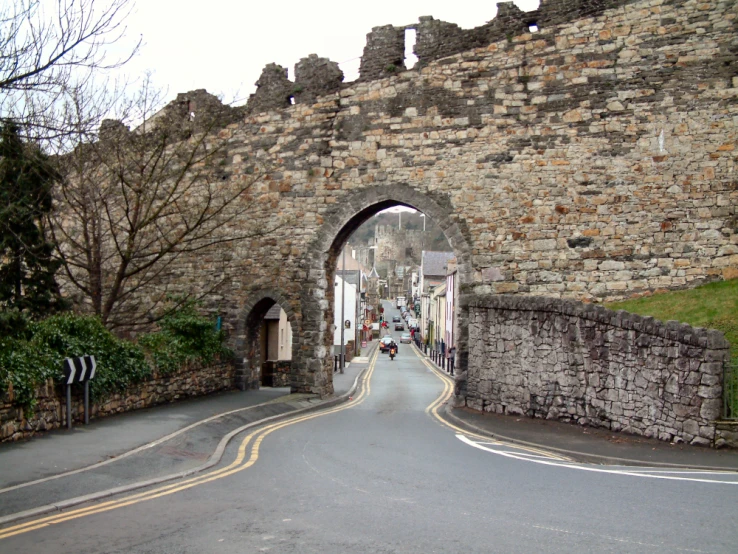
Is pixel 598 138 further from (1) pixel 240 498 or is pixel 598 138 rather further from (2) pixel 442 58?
(1) pixel 240 498

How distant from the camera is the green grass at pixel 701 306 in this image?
12.8m

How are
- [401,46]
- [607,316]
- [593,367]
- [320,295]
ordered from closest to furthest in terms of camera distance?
1. [607,316]
2. [593,367]
3. [401,46]
4. [320,295]

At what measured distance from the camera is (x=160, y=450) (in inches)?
427

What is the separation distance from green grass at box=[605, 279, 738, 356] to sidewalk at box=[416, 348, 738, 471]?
6.25 feet

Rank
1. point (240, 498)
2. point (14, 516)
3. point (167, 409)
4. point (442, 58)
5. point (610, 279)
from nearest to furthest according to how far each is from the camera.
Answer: point (14, 516)
point (240, 498)
point (167, 409)
point (610, 279)
point (442, 58)

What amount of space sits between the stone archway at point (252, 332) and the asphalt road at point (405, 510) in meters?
8.94

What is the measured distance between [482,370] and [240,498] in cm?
988

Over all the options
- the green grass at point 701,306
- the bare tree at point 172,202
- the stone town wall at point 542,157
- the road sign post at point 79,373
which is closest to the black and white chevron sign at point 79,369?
the road sign post at point 79,373

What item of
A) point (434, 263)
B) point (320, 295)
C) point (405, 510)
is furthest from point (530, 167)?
point (434, 263)

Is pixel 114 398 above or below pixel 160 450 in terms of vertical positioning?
above

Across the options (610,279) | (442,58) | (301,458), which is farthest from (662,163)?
(301,458)

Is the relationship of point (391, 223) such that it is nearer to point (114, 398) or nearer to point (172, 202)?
point (172, 202)

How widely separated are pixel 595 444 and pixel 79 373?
8.64 m

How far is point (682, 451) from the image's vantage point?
10.4 m
